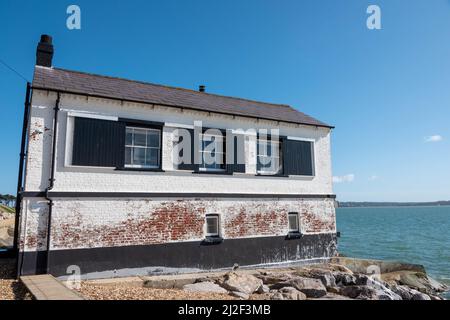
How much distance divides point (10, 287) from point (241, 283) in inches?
259

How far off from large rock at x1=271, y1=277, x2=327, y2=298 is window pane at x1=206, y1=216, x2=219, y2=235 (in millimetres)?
3281

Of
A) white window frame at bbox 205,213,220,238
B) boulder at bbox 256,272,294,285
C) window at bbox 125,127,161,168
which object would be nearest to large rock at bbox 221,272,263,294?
boulder at bbox 256,272,294,285

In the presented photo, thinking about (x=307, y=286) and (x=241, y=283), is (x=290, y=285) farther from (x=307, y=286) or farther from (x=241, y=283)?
(x=241, y=283)

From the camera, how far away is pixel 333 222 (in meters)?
16.3

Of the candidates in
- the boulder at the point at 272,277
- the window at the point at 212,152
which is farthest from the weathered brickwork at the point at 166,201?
the boulder at the point at 272,277

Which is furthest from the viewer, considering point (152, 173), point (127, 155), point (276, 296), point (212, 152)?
point (212, 152)

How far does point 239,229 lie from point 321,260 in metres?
4.89

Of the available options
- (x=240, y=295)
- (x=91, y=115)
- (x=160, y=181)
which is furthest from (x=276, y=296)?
(x=91, y=115)

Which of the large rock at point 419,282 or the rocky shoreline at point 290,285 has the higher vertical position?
the rocky shoreline at point 290,285

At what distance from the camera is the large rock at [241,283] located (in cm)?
1029

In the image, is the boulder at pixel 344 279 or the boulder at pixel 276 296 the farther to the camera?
the boulder at pixel 344 279

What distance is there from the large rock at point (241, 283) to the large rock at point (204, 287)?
0.26 m

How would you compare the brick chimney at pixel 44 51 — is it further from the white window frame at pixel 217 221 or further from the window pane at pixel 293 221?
the window pane at pixel 293 221

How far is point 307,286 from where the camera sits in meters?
10.8
